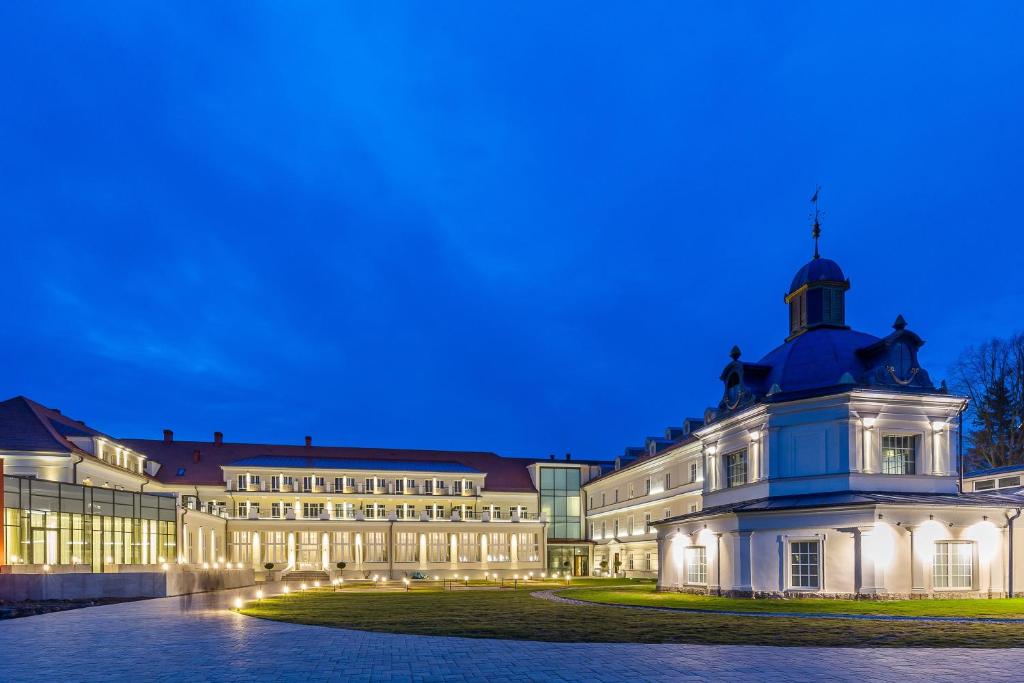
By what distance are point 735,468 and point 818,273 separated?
11.4 m

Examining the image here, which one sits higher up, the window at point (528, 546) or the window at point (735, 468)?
the window at point (735, 468)

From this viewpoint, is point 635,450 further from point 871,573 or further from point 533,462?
point 871,573

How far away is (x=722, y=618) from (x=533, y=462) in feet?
211

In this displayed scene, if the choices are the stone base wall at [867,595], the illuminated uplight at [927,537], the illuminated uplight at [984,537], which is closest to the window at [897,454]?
the illuminated uplight at [927,537]

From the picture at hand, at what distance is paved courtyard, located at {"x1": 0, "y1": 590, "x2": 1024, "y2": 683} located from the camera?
14062mm

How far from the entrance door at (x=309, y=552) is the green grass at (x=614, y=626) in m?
42.6

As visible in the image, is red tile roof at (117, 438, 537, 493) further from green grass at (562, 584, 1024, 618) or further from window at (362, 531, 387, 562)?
green grass at (562, 584, 1024, 618)

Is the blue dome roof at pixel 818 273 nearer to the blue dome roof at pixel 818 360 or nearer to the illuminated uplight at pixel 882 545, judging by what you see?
the blue dome roof at pixel 818 360

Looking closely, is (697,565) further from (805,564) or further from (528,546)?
(528,546)

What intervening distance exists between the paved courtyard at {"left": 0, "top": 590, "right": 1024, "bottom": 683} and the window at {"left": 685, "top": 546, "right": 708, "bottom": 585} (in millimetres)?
22612

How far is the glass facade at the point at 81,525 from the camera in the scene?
39500 millimetres

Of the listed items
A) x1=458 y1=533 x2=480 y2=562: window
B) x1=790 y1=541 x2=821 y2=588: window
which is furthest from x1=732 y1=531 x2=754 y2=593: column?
x1=458 y1=533 x2=480 y2=562: window

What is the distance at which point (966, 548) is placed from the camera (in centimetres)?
3406

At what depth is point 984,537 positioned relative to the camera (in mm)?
34250
